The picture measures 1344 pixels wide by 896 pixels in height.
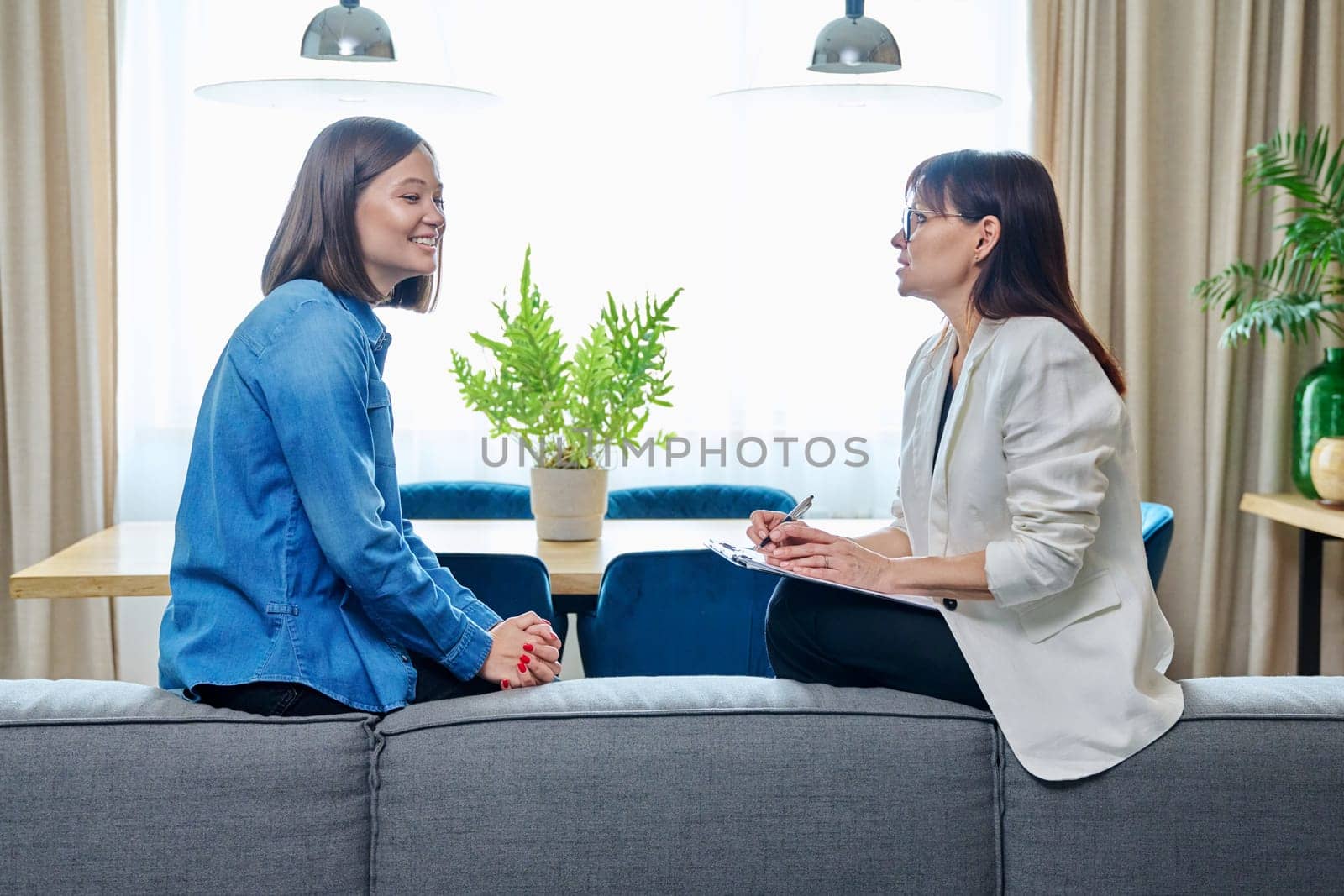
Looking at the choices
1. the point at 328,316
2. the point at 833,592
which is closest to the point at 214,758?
the point at 328,316

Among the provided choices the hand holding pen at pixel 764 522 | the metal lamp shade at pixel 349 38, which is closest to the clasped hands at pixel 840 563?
the hand holding pen at pixel 764 522

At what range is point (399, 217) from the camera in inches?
63.1

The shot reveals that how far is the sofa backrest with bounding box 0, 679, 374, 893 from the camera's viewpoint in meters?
1.21

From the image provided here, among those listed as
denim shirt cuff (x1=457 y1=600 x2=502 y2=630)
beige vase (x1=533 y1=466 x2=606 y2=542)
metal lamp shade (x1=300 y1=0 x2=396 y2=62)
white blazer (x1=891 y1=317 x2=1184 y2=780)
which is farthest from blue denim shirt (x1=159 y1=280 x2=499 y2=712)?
metal lamp shade (x1=300 y1=0 x2=396 y2=62)

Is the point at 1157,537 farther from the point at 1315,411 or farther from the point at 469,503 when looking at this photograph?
the point at 469,503

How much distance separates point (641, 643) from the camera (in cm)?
221

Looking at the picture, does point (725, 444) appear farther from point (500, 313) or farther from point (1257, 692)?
point (1257, 692)

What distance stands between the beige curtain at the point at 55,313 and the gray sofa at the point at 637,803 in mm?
2401

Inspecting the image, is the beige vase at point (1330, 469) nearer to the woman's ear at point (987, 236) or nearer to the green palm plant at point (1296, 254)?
the green palm plant at point (1296, 254)

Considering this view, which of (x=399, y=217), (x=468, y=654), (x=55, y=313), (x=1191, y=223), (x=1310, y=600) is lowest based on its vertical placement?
(x=1310, y=600)

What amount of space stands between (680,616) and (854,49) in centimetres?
119

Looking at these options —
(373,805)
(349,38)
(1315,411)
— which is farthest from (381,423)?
(1315,411)

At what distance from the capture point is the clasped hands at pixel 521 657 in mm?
1512

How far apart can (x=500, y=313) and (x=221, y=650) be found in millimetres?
1130
